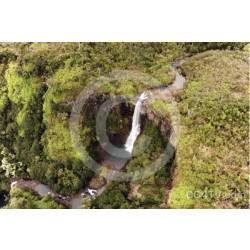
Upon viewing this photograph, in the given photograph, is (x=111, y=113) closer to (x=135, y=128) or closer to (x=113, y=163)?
(x=135, y=128)

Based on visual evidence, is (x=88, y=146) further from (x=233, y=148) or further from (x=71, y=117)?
(x=233, y=148)

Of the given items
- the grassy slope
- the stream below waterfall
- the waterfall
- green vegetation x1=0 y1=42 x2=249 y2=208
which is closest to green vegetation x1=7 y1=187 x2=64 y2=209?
green vegetation x1=0 y1=42 x2=249 y2=208

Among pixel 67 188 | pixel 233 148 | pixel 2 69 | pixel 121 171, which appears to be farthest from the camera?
pixel 2 69

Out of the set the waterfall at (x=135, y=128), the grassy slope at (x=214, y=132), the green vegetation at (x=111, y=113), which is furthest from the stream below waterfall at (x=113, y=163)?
the grassy slope at (x=214, y=132)

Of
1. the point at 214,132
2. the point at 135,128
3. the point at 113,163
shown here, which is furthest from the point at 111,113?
the point at 214,132

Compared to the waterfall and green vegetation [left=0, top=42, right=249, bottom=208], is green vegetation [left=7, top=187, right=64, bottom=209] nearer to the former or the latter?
green vegetation [left=0, top=42, right=249, bottom=208]

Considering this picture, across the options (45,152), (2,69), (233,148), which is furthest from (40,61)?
(233,148)

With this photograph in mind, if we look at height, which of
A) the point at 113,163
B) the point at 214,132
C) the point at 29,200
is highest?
the point at 214,132
